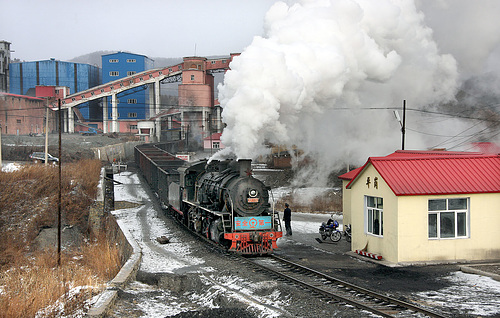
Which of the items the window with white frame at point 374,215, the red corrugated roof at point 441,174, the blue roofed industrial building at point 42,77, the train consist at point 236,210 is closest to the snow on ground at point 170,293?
the train consist at point 236,210

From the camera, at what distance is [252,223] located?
46.0 ft

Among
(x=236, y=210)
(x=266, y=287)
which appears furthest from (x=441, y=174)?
(x=266, y=287)

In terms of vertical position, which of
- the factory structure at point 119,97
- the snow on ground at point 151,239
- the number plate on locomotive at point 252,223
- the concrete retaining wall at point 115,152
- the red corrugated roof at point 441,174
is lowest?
the snow on ground at point 151,239

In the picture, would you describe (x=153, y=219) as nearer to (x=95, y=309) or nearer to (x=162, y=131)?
(x=95, y=309)

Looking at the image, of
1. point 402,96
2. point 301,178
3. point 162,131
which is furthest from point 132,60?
point 402,96

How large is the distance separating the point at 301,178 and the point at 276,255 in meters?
24.1

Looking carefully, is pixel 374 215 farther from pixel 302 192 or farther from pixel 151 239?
pixel 302 192

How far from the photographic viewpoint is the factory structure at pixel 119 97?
63781mm

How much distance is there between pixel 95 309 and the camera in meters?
8.25

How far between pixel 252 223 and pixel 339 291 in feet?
14.9

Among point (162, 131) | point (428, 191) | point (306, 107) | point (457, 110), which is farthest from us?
point (162, 131)

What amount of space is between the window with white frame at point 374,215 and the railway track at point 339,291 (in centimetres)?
290

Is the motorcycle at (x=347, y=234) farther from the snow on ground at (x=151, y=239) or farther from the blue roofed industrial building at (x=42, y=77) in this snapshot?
the blue roofed industrial building at (x=42, y=77)

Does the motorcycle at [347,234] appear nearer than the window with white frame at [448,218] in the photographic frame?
No
